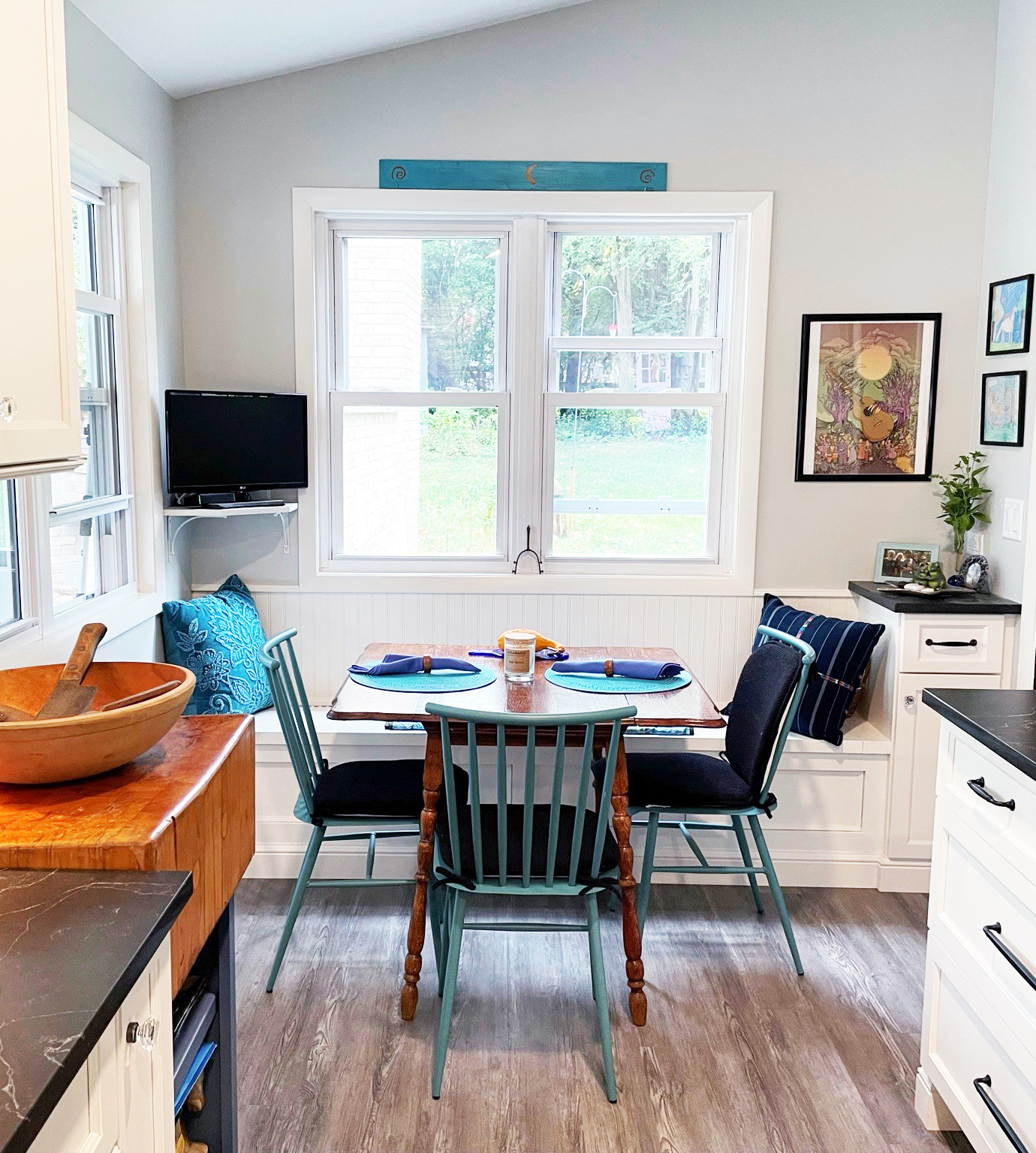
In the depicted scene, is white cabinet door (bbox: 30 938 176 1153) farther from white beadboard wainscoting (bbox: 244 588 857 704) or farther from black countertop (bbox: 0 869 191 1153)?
white beadboard wainscoting (bbox: 244 588 857 704)

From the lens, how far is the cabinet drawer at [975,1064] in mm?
1840

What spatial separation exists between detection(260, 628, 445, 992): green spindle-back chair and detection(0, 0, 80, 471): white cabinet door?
45.4 inches

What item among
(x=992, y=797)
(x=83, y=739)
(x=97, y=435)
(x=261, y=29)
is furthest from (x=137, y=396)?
(x=992, y=797)

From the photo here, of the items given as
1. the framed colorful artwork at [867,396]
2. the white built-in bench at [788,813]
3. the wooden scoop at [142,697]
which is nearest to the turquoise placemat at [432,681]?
the white built-in bench at [788,813]

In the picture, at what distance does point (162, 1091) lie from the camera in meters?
1.46

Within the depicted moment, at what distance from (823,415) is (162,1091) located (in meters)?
3.11

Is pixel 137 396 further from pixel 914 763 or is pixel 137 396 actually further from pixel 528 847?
pixel 914 763

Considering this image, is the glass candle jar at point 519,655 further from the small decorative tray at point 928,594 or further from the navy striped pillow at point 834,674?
the small decorative tray at point 928,594

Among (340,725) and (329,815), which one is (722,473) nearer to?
(340,725)

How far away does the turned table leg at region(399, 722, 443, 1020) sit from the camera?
8.70 ft

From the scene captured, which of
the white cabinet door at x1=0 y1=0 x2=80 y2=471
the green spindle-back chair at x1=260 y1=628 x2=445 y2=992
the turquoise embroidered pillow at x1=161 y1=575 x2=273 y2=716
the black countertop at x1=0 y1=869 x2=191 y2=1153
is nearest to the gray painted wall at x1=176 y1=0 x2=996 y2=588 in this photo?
the turquoise embroidered pillow at x1=161 y1=575 x2=273 y2=716

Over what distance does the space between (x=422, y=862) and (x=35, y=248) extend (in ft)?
5.61

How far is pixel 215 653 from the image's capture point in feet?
11.5

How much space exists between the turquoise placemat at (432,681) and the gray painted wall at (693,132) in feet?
4.60
